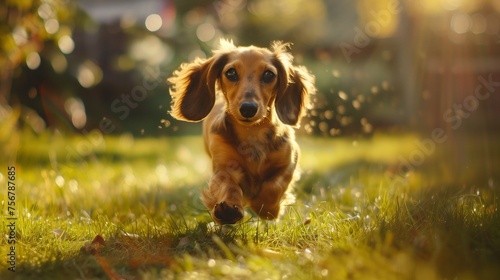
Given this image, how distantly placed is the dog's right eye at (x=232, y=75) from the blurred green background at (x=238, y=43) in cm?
197

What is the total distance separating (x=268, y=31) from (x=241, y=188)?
767cm

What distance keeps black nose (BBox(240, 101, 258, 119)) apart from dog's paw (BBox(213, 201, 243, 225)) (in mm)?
428

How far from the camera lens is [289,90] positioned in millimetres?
3428

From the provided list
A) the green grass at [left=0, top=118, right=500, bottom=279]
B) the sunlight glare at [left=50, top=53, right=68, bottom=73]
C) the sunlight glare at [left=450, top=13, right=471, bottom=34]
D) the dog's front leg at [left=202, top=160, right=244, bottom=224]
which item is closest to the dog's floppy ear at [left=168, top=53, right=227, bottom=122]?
the dog's front leg at [left=202, top=160, right=244, bottom=224]

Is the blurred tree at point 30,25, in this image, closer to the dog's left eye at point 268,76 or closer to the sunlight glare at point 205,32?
the dog's left eye at point 268,76

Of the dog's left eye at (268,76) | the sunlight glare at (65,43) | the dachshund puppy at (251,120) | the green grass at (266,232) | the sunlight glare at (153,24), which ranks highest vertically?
the sunlight glare at (153,24)

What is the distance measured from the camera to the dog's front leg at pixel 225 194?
2783 mm

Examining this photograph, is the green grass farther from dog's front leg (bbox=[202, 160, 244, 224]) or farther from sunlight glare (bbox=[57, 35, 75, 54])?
sunlight glare (bbox=[57, 35, 75, 54])

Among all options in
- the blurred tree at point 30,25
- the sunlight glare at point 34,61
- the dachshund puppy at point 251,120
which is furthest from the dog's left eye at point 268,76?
the sunlight glare at point 34,61

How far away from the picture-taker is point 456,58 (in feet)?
28.6

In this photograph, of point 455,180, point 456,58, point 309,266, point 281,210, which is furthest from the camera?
point 456,58

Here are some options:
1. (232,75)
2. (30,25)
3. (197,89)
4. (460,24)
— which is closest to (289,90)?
(232,75)

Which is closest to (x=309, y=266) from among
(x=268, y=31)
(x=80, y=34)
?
(x=268, y=31)

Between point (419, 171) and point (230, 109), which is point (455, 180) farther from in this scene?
point (230, 109)
